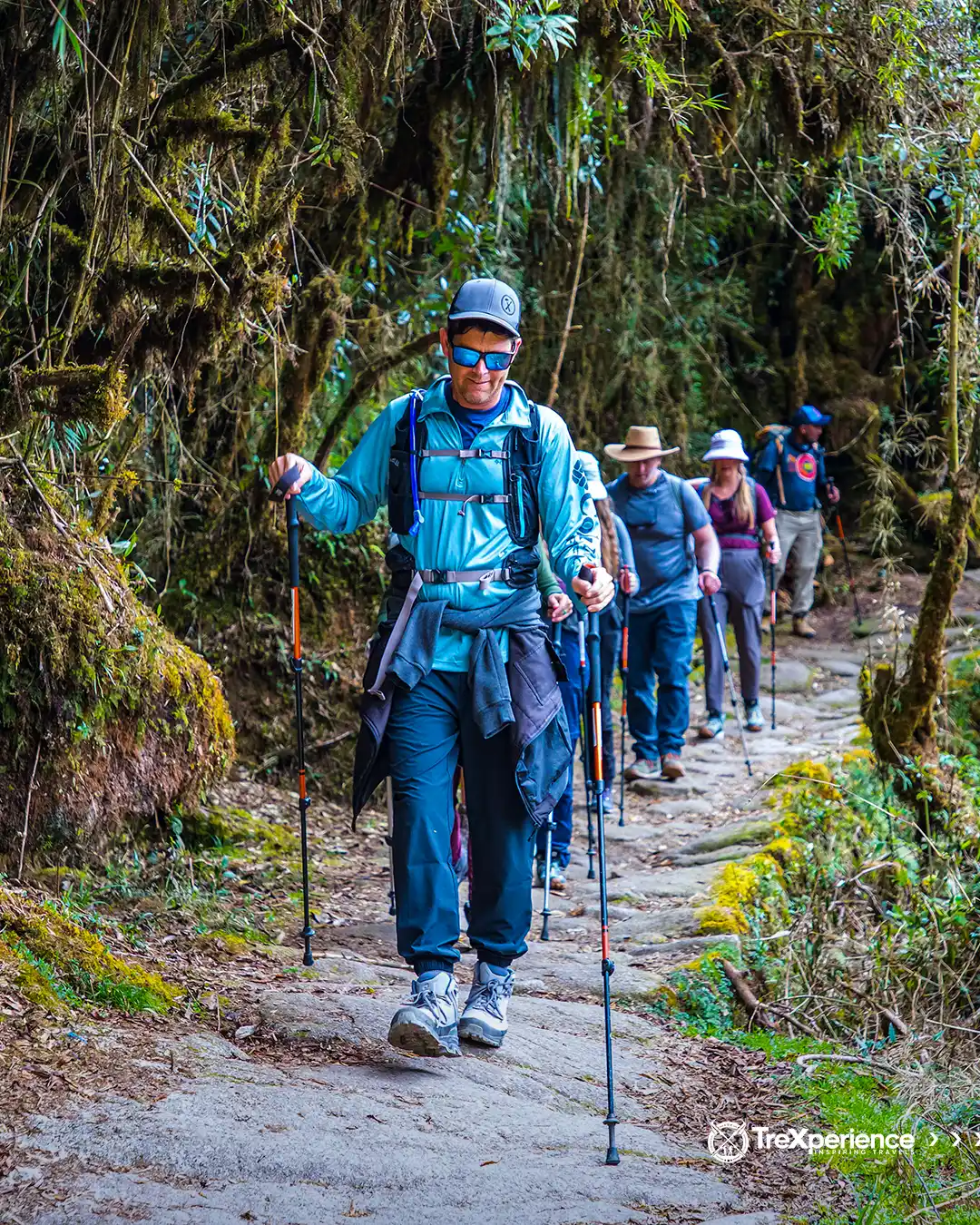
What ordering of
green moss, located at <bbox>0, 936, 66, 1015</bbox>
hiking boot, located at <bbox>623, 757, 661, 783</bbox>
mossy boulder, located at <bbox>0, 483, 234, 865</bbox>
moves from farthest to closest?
hiking boot, located at <bbox>623, 757, 661, 783</bbox>
mossy boulder, located at <bbox>0, 483, 234, 865</bbox>
green moss, located at <bbox>0, 936, 66, 1015</bbox>

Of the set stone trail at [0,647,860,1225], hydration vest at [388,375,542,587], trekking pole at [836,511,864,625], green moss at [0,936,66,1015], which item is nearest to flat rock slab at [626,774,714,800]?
stone trail at [0,647,860,1225]

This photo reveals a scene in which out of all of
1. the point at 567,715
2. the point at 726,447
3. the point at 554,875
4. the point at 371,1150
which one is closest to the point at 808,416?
the point at 726,447

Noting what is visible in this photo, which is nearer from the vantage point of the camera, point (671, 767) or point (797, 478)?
point (671, 767)

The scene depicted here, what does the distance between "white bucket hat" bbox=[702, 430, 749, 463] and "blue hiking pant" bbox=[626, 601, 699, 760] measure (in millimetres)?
1516

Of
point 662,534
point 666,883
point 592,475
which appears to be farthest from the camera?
point 662,534

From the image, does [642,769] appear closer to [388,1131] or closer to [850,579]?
[388,1131]

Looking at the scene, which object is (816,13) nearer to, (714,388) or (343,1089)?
(343,1089)

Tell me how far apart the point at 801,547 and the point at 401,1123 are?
12763 millimetres

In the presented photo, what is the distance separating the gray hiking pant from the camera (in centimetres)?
1137

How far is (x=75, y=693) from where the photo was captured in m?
5.55

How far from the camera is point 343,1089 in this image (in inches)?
163

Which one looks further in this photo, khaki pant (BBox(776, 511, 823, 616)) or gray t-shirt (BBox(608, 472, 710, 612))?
khaki pant (BBox(776, 511, 823, 616))

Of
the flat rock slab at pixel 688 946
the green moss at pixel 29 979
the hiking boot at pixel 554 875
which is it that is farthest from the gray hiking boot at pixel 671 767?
the green moss at pixel 29 979

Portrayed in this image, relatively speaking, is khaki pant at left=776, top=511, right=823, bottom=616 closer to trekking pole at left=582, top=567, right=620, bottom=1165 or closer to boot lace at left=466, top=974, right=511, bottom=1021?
trekking pole at left=582, top=567, right=620, bottom=1165
